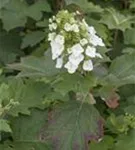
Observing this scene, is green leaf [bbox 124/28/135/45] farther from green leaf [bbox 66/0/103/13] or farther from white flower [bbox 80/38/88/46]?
white flower [bbox 80/38/88/46]

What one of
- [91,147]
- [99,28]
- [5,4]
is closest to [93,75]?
[91,147]

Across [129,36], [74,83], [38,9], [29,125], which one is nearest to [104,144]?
[29,125]

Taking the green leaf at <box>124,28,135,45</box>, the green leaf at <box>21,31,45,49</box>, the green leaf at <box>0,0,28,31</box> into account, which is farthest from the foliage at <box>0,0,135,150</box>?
the green leaf at <box>0,0,28,31</box>

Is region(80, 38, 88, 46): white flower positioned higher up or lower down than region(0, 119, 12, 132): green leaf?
higher up

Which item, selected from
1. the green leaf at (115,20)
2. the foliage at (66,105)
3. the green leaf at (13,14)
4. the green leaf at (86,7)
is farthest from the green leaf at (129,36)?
the green leaf at (13,14)

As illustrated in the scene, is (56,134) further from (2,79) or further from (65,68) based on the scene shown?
(2,79)

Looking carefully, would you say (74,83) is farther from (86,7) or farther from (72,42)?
(86,7)

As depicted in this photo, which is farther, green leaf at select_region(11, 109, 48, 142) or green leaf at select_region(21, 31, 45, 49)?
green leaf at select_region(21, 31, 45, 49)
